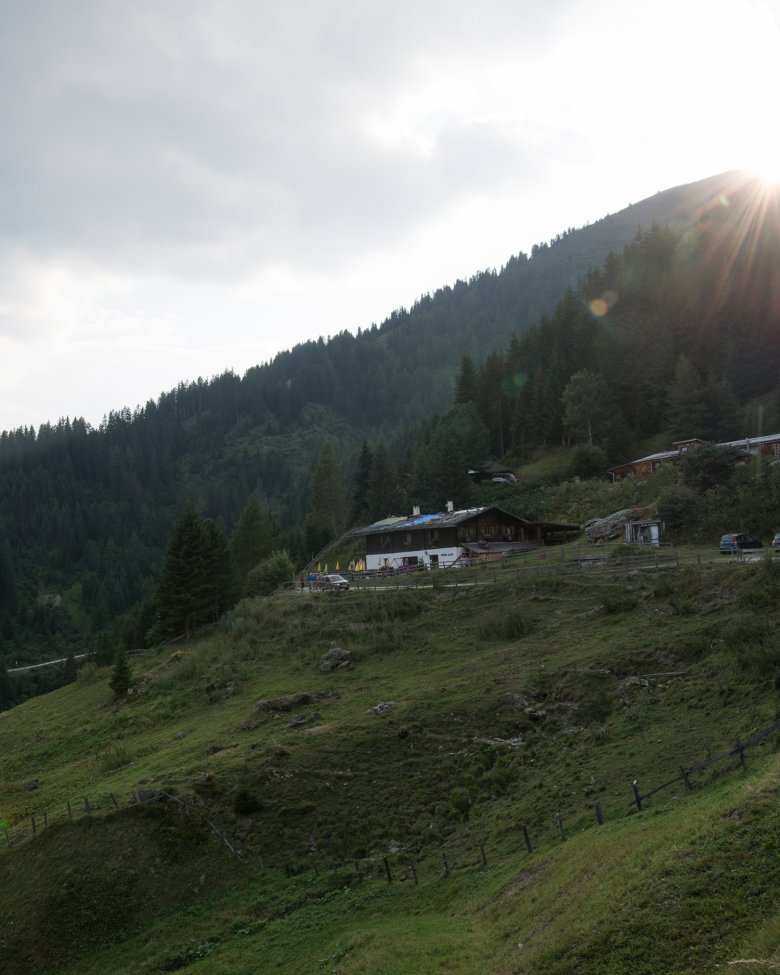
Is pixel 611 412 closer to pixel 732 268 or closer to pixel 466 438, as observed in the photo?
pixel 466 438

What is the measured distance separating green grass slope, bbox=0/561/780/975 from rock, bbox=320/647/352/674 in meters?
0.57

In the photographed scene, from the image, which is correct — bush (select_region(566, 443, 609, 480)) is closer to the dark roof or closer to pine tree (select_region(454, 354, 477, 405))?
the dark roof

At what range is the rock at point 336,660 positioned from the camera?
136ft

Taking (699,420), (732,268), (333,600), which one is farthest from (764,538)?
(732,268)

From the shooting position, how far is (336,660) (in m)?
42.0

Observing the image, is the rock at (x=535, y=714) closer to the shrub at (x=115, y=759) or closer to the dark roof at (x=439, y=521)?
the shrub at (x=115, y=759)

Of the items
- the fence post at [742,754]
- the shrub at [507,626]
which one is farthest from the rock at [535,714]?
the fence post at [742,754]

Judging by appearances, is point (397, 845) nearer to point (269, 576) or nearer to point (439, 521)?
point (439, 521)

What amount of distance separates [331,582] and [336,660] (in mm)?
18863

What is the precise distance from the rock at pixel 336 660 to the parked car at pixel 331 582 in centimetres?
1529

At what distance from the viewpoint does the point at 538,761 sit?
25.5 metres

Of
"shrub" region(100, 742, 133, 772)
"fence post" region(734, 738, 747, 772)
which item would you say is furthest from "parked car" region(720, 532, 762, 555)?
"shrub" region(100, 742, 133, 772)

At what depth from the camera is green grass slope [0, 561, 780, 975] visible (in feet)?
43.6

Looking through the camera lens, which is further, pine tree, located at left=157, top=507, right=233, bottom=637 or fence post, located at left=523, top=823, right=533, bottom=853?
pine tree, located at left=157, top=507, right=233, bottom=637
